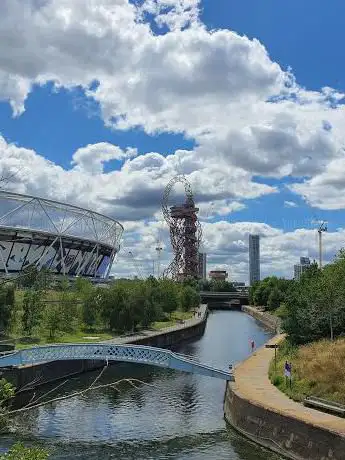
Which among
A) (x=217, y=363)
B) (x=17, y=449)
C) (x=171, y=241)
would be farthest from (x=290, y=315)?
(x=171, y=241)

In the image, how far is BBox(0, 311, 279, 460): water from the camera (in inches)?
944

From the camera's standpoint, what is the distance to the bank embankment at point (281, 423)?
19938mm

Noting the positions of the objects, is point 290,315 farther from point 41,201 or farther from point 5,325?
point 41,201

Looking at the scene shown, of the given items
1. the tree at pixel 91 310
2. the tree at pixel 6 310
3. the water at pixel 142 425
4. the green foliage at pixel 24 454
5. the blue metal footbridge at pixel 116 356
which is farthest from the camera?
the tree at pixel 91 310

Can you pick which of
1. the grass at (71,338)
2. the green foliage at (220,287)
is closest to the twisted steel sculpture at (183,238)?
the green foliage at (220,287)

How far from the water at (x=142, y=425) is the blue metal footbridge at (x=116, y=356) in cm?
197

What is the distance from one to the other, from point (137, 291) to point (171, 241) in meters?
109

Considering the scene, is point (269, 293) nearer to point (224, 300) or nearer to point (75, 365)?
point (224, 300)

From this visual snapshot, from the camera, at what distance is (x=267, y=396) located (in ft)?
87.5

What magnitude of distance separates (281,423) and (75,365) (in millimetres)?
23121

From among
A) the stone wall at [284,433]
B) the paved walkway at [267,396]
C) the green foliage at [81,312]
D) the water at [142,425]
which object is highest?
the green foliage at [81,312]

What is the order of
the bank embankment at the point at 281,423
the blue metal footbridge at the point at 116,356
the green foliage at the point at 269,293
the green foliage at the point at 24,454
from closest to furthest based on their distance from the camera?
1. the green foliage at the point at 24,454
2. the bank embankment at the point at 281,423
3. the blue metal footbridge at the point at 116,356
4. the green foliage at the point at 269,293

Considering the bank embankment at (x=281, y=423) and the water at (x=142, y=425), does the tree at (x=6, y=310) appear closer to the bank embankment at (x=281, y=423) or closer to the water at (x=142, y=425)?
the water at (x=142, y=425)

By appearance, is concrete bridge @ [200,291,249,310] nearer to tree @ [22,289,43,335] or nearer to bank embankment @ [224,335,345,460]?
tree @ [22,289,43,335]
